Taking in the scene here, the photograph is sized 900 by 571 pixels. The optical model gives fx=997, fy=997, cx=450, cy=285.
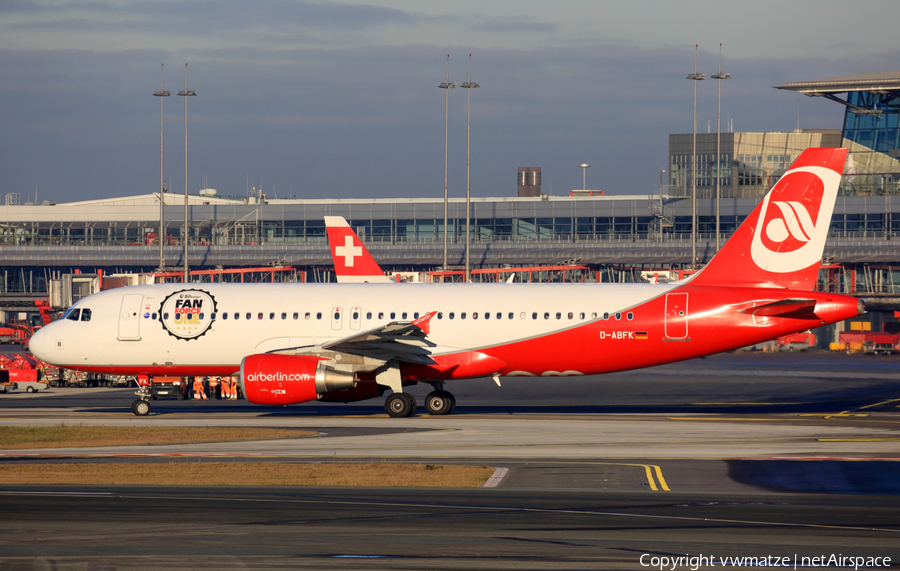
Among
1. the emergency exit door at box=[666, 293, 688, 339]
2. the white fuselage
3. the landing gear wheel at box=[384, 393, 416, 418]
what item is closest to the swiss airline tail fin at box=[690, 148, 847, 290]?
the emergency exit door at box=[666, 293, 688, 339]

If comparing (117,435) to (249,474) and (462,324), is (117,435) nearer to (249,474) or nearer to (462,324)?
(249,474)

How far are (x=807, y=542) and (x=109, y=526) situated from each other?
32.5 ft

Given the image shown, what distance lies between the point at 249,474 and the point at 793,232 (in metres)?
19.8

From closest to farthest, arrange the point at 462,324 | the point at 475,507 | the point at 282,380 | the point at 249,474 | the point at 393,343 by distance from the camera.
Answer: the point at 475,507
the point at 249,474
the point at 282,380
the point at 393,343
the point at 462,324

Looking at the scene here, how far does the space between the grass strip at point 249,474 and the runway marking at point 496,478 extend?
4.8 inches

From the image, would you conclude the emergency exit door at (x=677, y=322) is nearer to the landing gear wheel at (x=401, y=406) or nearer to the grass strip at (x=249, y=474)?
the landing gear wheel at (x=401, y=406)

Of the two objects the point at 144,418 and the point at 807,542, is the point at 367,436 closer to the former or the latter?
the point at 144,418

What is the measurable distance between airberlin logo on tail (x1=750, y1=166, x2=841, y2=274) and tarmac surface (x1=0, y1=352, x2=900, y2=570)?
16.8 ft

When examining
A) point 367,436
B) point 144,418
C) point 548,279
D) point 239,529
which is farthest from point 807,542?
point 548,279

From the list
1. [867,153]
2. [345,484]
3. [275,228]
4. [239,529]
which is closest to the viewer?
[239,529]

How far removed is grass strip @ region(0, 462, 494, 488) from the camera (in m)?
19.5

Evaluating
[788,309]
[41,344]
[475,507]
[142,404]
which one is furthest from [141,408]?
[788,309]

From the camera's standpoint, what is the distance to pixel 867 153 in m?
98.1

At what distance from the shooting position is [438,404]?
3281 centimetres
